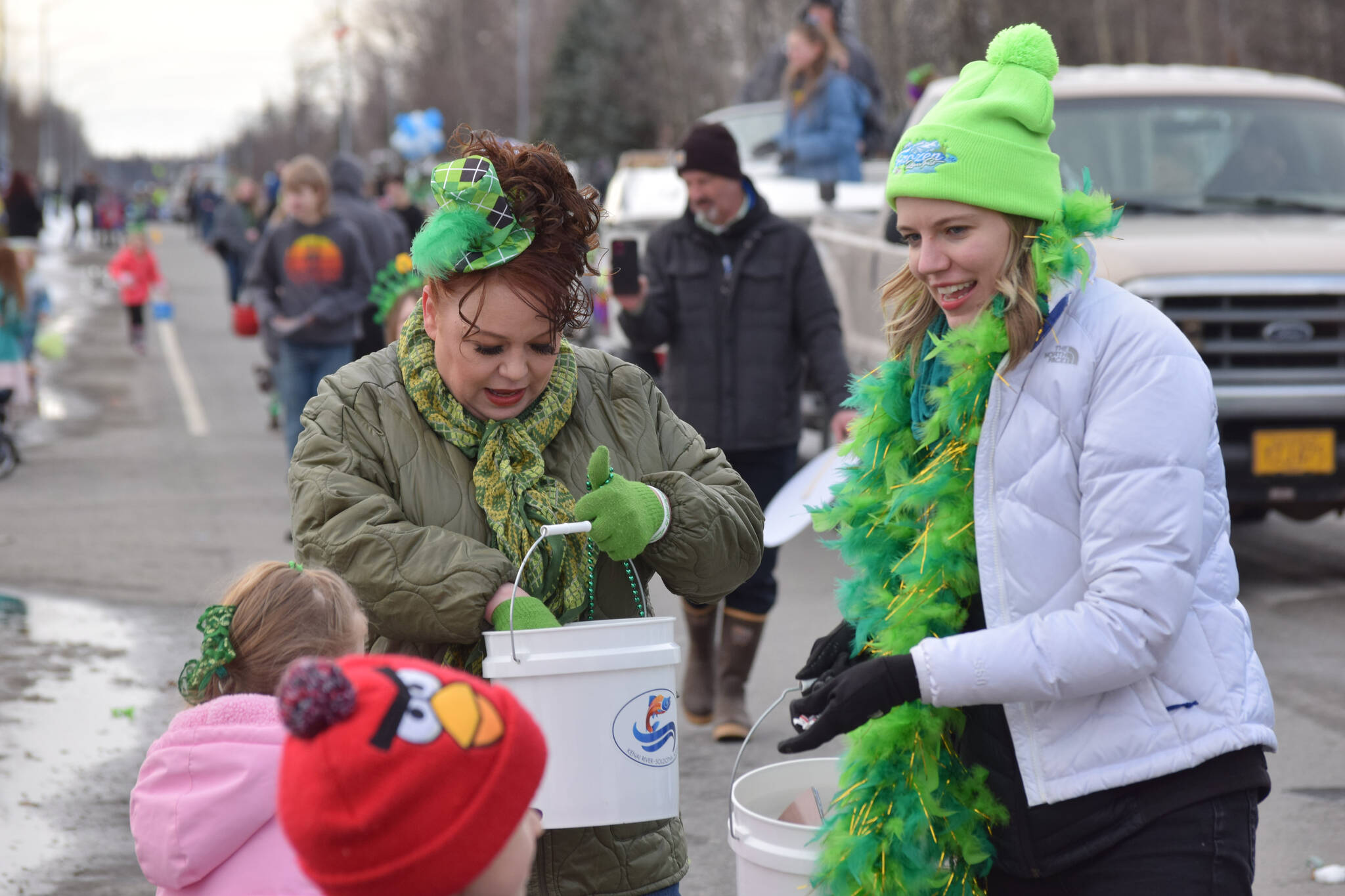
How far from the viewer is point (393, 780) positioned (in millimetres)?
1752

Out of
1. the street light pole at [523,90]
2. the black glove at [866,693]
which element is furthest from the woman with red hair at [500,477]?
the street light pole at [523,90]

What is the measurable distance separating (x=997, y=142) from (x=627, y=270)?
11.3ft

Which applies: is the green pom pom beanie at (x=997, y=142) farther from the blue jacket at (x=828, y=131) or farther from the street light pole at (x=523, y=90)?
the street light pole at (x=523, y=90)

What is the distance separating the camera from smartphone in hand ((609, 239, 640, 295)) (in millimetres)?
5773

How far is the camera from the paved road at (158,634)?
15.9ft

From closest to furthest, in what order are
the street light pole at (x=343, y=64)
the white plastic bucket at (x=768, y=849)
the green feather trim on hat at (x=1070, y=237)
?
1. the green feather trim on hat at (x=1070, y=237)
2. the white plastic bucket at (x=768, y=849)
3. the street light pole at (x=343, y=64)

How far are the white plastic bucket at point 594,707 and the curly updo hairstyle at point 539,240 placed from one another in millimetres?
531

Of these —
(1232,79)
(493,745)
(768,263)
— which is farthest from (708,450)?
(1232,79)

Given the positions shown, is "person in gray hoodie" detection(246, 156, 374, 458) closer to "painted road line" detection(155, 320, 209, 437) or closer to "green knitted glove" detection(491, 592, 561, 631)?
"painted road line" detection(155, 320, 209, 437)

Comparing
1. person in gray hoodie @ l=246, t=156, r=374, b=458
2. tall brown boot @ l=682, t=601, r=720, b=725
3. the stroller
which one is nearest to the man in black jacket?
tall brown boot @ l=682, t=601, r=720, b=725

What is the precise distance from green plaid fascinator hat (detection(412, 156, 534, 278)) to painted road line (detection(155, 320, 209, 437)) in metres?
12.0

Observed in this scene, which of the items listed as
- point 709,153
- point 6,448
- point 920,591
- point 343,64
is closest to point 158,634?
point 709,153

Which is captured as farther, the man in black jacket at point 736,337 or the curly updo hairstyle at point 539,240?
the man in black jacket at point 736,337

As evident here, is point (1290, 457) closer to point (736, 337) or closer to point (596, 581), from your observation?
point (736, 337)
